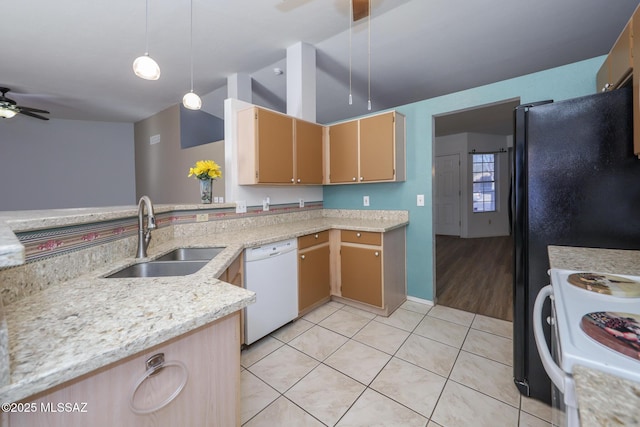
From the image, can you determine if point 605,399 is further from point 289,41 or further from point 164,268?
point 289,41

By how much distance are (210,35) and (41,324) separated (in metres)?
3.02

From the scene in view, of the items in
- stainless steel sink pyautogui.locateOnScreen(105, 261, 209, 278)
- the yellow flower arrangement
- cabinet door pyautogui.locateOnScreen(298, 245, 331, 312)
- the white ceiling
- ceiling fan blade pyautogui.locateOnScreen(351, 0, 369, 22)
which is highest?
the white ceiling

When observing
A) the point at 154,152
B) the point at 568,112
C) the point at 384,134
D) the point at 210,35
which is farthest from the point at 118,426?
the point at 154,152

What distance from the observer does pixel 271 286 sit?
2.06 metres

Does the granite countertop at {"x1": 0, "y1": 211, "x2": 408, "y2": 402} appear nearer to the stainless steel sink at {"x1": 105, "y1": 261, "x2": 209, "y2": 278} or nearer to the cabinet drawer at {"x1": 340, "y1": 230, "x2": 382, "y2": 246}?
the stainless steel sink at {"x1": 105, "y1": 261, "x2": 209, "y2": 278}

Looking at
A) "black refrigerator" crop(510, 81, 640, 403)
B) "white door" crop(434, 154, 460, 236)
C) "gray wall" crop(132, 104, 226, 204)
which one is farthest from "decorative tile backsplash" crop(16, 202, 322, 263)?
"white door" crop(434, 154, 460, 236)

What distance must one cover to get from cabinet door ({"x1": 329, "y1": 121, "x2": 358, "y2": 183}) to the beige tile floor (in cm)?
151

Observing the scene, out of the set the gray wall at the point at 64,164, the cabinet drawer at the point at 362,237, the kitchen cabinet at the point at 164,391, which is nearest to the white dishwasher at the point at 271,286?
the cabinet drawer at the point at 362,237

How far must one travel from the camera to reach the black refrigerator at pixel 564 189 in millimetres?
1235

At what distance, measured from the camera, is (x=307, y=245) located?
239cm

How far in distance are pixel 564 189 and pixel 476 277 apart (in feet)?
8.08

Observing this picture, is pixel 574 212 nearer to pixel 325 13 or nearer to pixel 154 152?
pixel 325 13

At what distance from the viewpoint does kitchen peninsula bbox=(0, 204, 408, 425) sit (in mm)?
529

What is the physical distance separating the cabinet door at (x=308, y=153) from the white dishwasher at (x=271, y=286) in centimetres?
85
